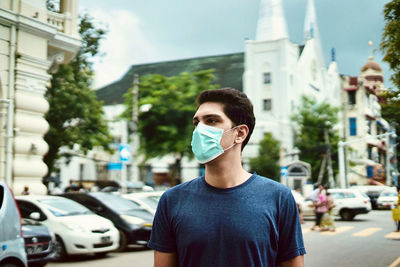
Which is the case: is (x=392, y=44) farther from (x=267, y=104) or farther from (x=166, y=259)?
(x=267, y=104)

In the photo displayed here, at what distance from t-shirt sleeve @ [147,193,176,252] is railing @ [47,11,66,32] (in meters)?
16.4

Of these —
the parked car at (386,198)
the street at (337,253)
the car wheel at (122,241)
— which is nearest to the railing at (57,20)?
the car wheel at (122,241)

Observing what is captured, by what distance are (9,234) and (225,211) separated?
5.67 meters

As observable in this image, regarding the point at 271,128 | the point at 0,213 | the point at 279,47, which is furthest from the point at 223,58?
the point at 0,213

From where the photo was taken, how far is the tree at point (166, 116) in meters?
34.2

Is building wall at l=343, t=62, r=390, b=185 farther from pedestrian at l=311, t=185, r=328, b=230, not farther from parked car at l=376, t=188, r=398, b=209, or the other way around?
pedestrian at l=311, t=185, r=328, b=230

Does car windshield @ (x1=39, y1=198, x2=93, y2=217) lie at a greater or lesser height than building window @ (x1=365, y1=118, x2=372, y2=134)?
lesser

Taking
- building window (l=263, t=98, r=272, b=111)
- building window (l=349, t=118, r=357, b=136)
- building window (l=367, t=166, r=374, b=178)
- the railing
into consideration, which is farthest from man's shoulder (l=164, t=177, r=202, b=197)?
building window (l=349, t=118, r=357, b=136)

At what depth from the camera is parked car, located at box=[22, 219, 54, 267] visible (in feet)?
32.8

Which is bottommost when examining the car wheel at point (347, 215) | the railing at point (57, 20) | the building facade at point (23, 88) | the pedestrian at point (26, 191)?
the car wheel at point (347, 215)

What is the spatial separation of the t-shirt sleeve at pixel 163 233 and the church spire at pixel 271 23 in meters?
51.1

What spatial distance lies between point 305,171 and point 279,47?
573 inches

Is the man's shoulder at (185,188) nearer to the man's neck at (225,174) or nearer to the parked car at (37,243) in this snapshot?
the man's neck at (225,174)

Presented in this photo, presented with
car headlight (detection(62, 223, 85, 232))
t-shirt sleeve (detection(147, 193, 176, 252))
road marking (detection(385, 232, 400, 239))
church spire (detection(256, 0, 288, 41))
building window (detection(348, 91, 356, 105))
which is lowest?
road marking (detection(385, 232, 400, 239))
